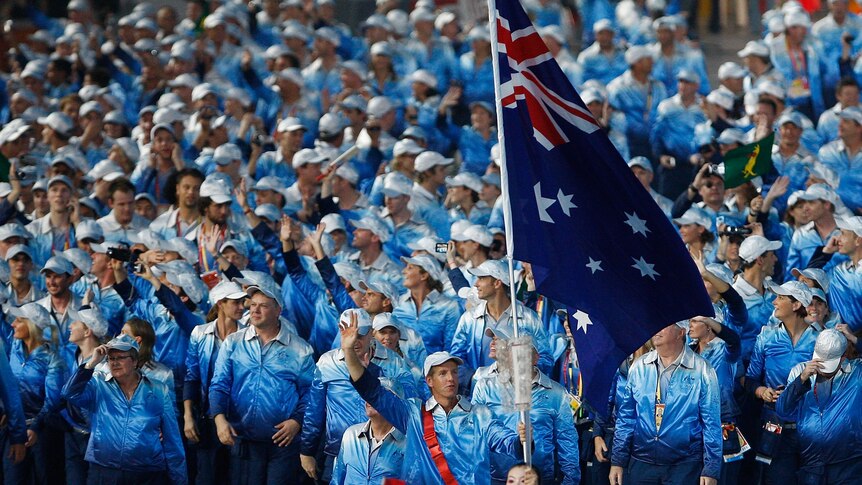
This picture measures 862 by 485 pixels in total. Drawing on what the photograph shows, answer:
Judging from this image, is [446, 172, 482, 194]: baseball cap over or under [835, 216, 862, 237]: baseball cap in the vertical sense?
under

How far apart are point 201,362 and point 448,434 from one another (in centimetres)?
291

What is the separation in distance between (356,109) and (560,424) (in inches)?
347

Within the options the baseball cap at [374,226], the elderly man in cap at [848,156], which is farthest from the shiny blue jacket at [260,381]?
the elderly man in cap at [848,156]

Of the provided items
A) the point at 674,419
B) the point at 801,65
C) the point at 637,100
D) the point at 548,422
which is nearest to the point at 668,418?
the point at 674,419

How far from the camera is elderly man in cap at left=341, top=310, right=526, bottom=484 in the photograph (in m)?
11.0

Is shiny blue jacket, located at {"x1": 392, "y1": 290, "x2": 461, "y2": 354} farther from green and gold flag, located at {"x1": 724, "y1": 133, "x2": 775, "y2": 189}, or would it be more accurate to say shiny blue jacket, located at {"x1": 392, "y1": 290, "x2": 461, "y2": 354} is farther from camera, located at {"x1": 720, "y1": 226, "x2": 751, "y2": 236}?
green and gold flag, located at {"x1": 724, "y1": 133, "x2": 775, "y2": 189}

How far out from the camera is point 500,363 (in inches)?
375

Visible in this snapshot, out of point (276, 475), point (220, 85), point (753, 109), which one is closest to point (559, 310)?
point (276, 475)

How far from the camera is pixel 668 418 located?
1257 cm

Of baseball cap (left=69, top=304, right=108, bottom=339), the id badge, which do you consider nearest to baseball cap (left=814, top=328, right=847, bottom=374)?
the id badge

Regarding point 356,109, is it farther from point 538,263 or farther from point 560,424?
point 538,263

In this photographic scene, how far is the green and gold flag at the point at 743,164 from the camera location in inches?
642

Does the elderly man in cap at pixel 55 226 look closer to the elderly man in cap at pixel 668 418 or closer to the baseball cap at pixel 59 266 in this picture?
the baseball cap at pixel 59 266

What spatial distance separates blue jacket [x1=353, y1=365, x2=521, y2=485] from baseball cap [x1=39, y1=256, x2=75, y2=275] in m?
3.98
